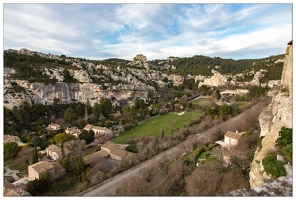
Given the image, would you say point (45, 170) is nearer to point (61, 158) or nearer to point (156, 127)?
point (61, 158)

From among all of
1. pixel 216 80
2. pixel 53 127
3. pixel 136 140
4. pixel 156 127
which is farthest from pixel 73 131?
pixel 216 80

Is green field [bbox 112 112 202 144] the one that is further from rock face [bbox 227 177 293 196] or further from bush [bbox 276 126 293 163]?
rock face [bbox 227 177 293 196]

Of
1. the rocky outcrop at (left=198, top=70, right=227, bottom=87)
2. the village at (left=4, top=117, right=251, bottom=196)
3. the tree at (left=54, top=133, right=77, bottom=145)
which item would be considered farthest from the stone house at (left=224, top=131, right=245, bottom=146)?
the rocky outcrop at (left=198, top=70, right=227, bottom=87)

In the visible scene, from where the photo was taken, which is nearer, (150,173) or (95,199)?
(95,199)

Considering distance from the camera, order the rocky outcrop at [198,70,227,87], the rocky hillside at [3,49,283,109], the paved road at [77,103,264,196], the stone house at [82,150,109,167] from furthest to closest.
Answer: the rocky outcrop at [198,70,227,87] < the rocky hillside at [3,49,283,109] < the stone house at [82,150,109,167] < the paved road at [77,103,264,196]

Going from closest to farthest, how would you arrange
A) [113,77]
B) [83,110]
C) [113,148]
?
[113,148], [83,110], [113,77]

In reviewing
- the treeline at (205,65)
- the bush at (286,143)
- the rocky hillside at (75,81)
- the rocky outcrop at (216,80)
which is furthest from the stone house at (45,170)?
the treeline at (205,65)

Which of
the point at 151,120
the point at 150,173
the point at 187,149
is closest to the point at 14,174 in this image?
the point at 150,173

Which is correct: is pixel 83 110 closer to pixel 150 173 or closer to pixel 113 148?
pixel 113 148
